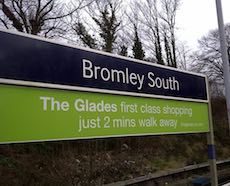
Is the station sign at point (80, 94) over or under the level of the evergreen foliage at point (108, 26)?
under

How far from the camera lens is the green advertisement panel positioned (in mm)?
3336

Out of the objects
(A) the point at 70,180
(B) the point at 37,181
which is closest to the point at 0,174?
(B) the point at 37,181

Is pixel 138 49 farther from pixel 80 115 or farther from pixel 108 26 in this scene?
pixel 80 115

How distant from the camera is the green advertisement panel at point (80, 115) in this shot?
10.9ft

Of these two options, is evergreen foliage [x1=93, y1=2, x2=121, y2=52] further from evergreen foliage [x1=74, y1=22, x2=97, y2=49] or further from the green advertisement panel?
the green advertisement panel

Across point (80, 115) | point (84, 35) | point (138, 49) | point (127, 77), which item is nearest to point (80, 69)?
point (80, 115)

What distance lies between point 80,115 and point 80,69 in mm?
645

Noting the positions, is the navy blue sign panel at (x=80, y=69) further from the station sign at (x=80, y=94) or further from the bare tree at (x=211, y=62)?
the bare tree at (x=211, y=62)

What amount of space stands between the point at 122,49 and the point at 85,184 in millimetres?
17964

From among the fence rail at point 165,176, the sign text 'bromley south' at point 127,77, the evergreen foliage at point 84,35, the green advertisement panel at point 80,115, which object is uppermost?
the evergreen foliage at point 84,35

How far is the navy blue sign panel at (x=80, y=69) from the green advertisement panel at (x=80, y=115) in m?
0.16

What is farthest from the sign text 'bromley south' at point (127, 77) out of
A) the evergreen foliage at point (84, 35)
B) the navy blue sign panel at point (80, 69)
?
the evergreen foliage at point (84, 35)

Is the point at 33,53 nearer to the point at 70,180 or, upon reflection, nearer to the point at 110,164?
the point at 70,180

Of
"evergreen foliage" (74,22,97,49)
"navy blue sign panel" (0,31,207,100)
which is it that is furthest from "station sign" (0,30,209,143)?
"evergreen foliage" (74,22,97,49)
